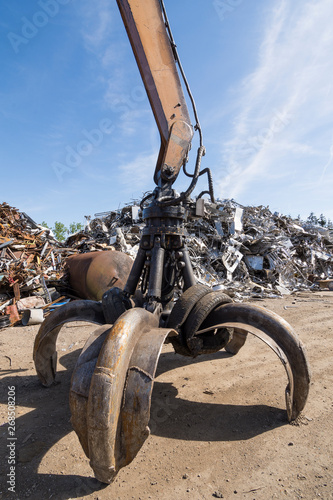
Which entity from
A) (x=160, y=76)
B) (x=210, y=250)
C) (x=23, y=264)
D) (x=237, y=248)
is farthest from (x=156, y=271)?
(x=237, y=248)

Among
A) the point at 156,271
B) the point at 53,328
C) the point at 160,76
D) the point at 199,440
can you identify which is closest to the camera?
the point at 199,440

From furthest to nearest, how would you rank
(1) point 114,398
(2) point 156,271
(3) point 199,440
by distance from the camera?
(2) point 156,271 < (3) point 199,440 < (1) point 114,398

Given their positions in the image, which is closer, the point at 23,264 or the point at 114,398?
the point at 114,398

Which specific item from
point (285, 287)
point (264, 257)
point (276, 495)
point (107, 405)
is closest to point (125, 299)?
point (107, 405)

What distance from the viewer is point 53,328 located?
2.60m

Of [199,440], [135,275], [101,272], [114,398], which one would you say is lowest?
[199,440]

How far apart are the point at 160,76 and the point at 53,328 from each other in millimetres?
2908

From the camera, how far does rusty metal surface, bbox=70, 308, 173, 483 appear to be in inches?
56.7

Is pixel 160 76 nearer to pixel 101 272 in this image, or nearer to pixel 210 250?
pixel 101 272

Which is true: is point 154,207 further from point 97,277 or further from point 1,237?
point 1,237

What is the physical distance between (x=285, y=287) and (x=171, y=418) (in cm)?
855

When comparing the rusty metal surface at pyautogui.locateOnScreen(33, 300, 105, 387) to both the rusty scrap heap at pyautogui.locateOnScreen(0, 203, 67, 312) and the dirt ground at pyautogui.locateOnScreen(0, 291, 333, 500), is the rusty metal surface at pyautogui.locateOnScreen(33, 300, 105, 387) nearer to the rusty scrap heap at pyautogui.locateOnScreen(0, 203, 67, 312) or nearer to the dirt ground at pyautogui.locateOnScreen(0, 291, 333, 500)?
the dirt ground at pyautogui.locateOnScreen(0, 291, 333, 500)

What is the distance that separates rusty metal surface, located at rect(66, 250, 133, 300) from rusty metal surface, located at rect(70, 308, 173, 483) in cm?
367

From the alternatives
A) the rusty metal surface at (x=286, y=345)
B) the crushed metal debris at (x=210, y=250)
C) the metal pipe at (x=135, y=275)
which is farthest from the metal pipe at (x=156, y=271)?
the crushed metal debris at (x=210, y=250)
